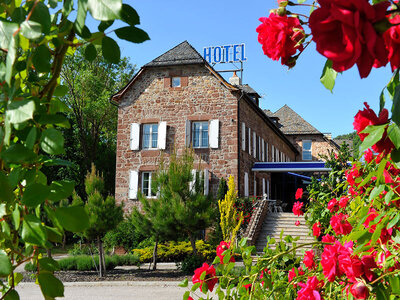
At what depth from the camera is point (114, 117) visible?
28.2 meters

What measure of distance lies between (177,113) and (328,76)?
1765cm

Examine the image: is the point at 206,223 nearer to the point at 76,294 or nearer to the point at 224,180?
the point at 76,294

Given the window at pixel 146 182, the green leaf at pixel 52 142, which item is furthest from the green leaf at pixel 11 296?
the window at pixel 146 182

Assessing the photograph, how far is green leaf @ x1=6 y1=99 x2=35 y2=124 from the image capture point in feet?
2.26

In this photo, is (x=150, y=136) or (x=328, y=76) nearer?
(x=328, y=76)

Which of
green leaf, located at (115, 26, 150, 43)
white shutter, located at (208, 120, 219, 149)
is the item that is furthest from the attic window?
green leaf, located at (115, 26, 150, 43)

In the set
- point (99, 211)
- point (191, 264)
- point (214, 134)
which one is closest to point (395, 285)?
point (99, 211)

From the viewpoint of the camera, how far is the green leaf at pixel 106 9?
0.67 metres

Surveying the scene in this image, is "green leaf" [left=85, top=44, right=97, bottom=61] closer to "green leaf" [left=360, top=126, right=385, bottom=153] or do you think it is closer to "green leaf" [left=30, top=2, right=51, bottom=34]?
"green leaf" [left=30, top=2, right=51, bottom=34]

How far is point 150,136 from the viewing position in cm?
1880

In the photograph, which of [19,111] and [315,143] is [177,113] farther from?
[315,143]

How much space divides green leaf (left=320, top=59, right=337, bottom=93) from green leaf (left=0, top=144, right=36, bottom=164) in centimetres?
57

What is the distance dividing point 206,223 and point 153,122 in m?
7.83

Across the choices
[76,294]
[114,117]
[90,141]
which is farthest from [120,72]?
[76,294]
